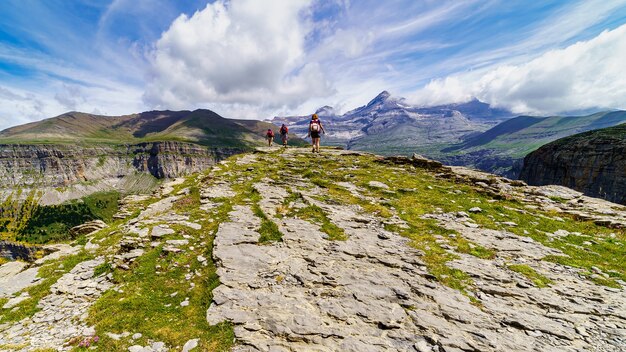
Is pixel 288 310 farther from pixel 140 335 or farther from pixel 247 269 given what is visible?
pixel 140 335

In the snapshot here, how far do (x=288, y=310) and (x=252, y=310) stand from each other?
55.8 inches

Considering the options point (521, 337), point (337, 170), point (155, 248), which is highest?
point (337, 170)

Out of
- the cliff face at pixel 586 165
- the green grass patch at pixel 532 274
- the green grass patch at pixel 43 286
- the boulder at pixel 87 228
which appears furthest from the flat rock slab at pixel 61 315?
the cliff face at pixel 586 165

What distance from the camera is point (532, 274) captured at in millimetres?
12227

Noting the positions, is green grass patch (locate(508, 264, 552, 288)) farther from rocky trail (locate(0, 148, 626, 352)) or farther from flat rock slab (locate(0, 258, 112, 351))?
flat rock slab (locate(0, 258, 112, 351))

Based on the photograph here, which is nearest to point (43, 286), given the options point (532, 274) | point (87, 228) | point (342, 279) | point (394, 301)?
point (87, 228)

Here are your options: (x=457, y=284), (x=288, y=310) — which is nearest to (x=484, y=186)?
(x=457, y=284)

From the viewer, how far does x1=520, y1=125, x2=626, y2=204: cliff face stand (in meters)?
106

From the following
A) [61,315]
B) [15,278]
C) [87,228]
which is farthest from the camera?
[87,228]

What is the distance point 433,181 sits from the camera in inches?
1100

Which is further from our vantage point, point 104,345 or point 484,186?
point 484,186

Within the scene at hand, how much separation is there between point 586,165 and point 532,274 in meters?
152

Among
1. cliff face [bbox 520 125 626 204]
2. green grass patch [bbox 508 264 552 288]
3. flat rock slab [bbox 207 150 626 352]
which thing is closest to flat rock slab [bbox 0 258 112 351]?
flat rock slab [bbox 207 150 626 352]

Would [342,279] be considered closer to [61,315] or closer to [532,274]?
[532,274]
